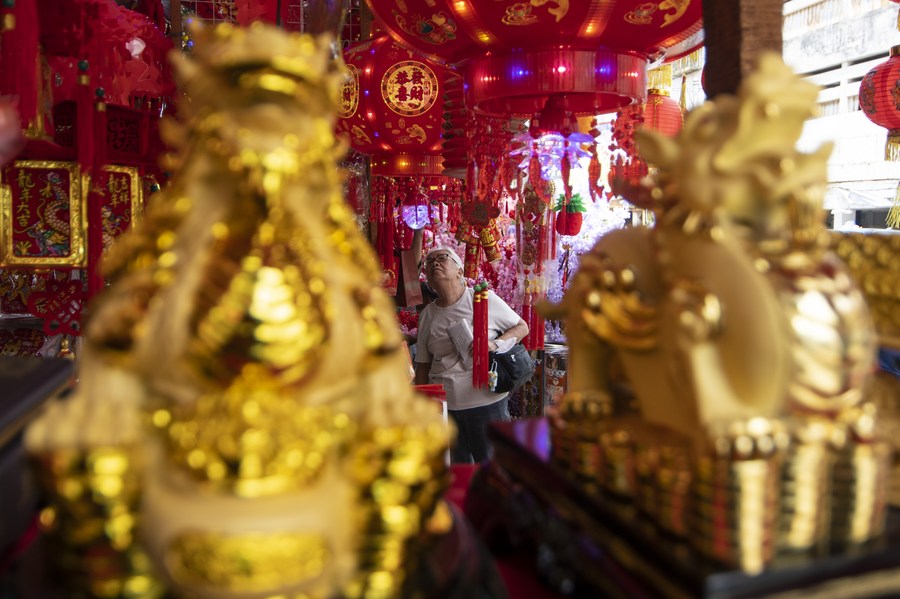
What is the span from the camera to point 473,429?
10.2ft

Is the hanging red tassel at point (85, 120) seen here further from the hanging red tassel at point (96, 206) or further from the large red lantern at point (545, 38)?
the large red lantern at point (545, 38)

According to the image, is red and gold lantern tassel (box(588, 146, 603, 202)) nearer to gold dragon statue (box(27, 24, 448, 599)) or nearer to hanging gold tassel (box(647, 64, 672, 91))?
hanging gold tassel (box(647, 64, 672, 91))

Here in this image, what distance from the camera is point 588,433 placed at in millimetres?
916

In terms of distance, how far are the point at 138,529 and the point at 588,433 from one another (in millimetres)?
524

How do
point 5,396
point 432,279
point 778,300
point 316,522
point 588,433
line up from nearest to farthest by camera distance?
point 316,522, point 778,300, point 588,433, point 5,396, point 432,279

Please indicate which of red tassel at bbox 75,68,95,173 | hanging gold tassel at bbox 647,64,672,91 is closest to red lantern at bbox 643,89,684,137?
hanging gold tassel at bbox 647,64,672,91

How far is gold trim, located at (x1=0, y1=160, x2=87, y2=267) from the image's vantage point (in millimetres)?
2428

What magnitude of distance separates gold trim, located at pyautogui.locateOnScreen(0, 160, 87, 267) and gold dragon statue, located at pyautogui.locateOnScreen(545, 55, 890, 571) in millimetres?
2236

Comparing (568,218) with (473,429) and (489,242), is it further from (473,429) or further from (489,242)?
(473,429)

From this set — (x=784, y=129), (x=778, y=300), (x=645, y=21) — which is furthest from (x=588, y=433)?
(x=645, y=21)

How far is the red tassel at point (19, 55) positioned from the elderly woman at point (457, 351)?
70.8 inches

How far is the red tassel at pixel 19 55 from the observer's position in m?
1.50

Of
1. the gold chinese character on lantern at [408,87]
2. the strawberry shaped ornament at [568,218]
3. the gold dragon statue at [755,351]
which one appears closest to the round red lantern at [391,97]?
the gold chinese character on lantern at [408,87]

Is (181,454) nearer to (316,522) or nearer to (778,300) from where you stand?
(316,522)
